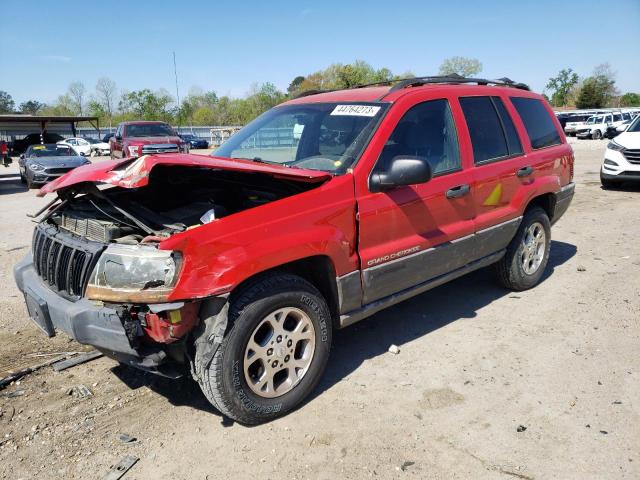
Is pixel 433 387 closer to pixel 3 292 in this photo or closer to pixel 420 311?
pixel 420 311

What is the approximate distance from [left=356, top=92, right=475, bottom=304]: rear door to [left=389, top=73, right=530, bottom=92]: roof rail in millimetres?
195

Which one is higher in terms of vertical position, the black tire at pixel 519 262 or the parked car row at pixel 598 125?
the parked car row at pixel 598 125

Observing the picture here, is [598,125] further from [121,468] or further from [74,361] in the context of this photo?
[121,468]

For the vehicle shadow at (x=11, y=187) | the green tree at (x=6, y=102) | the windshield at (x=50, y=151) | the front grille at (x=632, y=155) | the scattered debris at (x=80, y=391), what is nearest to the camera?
the scattered debris at (x=80, y=391)

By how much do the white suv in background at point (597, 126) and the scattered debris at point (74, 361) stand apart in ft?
127

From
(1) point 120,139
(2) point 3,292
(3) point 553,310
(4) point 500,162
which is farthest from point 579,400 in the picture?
(1) point 120,139

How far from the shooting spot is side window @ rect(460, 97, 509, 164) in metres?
4.18

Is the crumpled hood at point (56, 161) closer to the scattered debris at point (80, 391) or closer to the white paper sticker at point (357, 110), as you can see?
the scattered debris at point (80, 391)

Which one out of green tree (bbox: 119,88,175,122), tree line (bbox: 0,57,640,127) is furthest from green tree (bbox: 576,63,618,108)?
green tree (bbox: 119,88,175,122)

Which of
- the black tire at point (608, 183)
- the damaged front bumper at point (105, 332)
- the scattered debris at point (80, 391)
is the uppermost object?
the damaged front bumper at point (105, 332)

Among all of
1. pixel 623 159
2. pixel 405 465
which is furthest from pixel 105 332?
pixel 623 159

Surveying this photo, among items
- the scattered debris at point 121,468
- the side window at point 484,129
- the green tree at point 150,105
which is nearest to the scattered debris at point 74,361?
the scattered debris at point 121,468

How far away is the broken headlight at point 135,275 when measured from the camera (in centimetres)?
260

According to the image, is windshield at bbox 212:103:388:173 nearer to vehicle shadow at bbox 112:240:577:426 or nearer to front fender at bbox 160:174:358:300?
front fender at bbox 160:174:358:300
